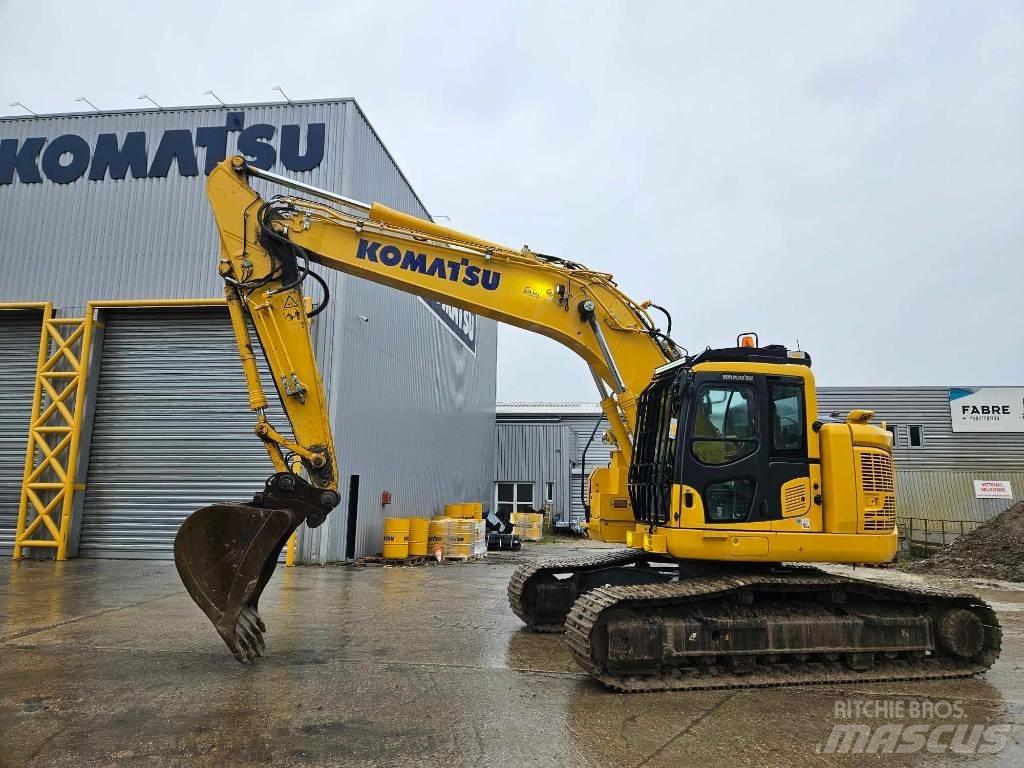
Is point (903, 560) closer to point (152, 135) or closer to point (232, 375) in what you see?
point (232, 375)

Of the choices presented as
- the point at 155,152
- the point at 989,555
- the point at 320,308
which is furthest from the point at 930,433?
the point at 155,152

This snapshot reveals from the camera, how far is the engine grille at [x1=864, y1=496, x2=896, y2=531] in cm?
752

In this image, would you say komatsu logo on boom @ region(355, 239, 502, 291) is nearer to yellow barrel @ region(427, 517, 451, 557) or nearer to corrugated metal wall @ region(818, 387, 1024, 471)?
yellow barrel @ region(427, 517, 451, 557)

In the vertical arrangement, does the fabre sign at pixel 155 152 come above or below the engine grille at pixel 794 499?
above

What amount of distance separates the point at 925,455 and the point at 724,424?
26906 millimetres

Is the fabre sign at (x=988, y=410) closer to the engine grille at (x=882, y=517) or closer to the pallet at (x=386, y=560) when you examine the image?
the pallet at (x=386, y=560)

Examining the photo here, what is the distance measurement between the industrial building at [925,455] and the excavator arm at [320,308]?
701 inches

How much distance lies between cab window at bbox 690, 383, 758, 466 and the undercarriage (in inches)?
49.7

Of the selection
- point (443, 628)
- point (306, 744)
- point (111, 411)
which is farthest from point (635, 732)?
point (111, 411)

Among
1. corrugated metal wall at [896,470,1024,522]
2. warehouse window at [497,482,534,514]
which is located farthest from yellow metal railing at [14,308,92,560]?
corrugated metal wall at [896,470,1024,522]

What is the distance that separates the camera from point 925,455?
29891 mm

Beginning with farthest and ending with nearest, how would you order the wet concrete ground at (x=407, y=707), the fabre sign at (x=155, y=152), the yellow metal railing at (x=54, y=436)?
the fabre sign at (x=155, y=152) → the yellow metal railing at (x=54, y=436) → the wet concrete ground at (x=407, y=707)

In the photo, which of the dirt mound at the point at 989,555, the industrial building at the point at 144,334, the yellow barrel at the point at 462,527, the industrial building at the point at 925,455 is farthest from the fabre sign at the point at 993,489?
the industrial building at the point at 144,334

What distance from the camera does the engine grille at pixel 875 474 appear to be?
7.56 meters
